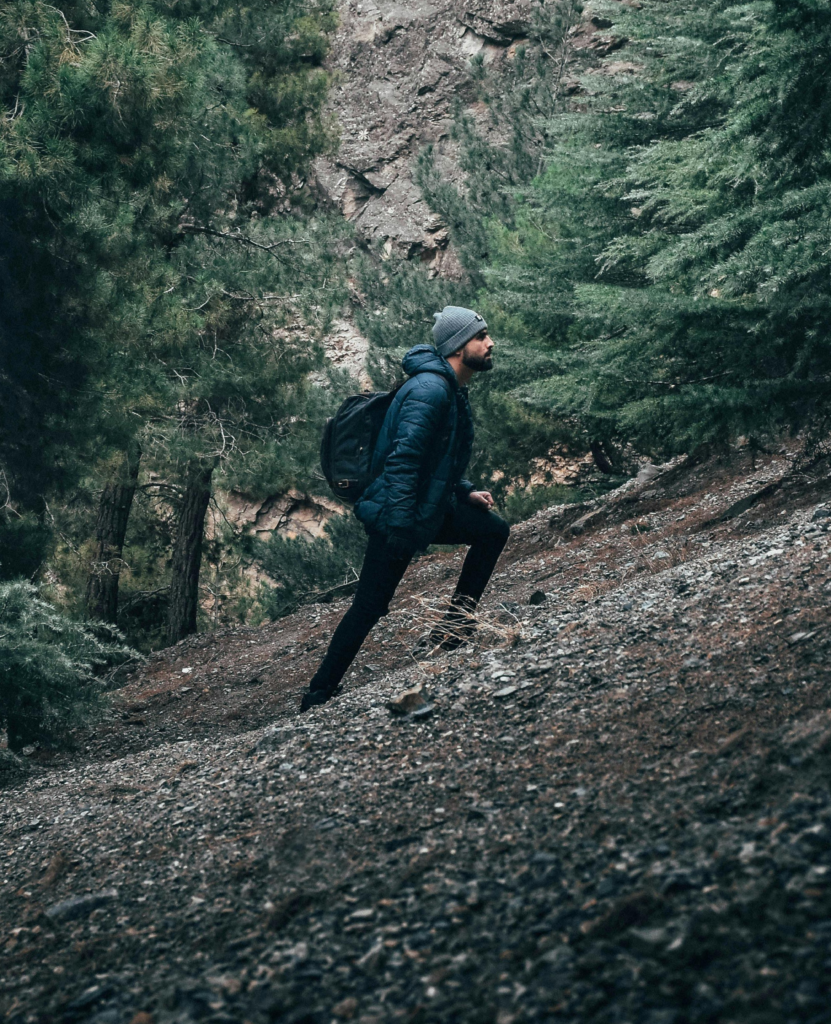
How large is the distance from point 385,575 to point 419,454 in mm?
581

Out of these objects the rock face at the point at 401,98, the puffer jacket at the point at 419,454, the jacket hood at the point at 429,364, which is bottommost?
the puffer jacket at the point at 419,454

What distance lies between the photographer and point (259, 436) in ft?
38.1

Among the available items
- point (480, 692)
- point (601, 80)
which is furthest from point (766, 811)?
point (601, 80)

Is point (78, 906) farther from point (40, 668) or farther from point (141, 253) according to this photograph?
point (141, 253)

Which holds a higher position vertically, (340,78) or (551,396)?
(340,78)

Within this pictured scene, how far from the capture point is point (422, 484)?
418 cm

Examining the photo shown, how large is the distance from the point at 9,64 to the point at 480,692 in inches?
241

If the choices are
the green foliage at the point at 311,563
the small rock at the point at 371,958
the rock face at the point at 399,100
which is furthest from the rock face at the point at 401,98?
the small rock at the point at 371,958

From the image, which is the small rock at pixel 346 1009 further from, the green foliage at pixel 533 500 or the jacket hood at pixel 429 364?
the green foliage at pixel 533 500

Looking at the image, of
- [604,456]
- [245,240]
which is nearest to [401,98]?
[245,240]

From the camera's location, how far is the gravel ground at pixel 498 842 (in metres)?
1.76

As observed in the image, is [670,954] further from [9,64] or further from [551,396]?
[551,396]

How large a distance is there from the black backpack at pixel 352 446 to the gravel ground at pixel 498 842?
3.17 ft

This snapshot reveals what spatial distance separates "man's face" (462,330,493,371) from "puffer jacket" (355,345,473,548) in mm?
98
